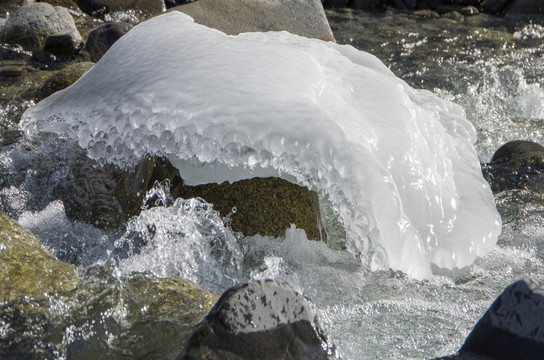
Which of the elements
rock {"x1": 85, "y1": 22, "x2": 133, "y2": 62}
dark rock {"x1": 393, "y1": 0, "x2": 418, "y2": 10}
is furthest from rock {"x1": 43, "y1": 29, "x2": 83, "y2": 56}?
dark rock {"x1": 393, "y1": 0, "x2": 418, "y2": 10}

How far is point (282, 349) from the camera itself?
186 centimetres

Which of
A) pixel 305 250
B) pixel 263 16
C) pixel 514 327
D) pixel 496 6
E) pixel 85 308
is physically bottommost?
pixel 496 6

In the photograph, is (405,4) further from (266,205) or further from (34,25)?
(266,205)

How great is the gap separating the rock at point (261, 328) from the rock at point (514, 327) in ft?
1.85

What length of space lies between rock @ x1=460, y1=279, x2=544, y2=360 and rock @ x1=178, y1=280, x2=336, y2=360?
22.2 inches

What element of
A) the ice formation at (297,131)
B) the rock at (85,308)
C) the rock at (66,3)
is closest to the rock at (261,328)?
the rock at (85,308)

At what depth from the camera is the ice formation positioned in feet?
8.91

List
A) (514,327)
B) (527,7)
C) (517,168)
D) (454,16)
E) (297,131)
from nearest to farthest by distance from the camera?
1. (514,327)
2. (297,131)
3. (517,168)
4. (454,16)
5. (527,7)

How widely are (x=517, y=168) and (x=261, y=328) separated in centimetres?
310

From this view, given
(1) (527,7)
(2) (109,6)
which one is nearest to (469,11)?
(1) (527,7)

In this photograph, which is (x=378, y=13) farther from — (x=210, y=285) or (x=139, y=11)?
(x=210, y=285)

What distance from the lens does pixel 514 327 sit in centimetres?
207

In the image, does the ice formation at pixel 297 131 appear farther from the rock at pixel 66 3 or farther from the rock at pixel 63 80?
the rock at pixel 66 3

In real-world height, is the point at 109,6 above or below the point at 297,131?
below
